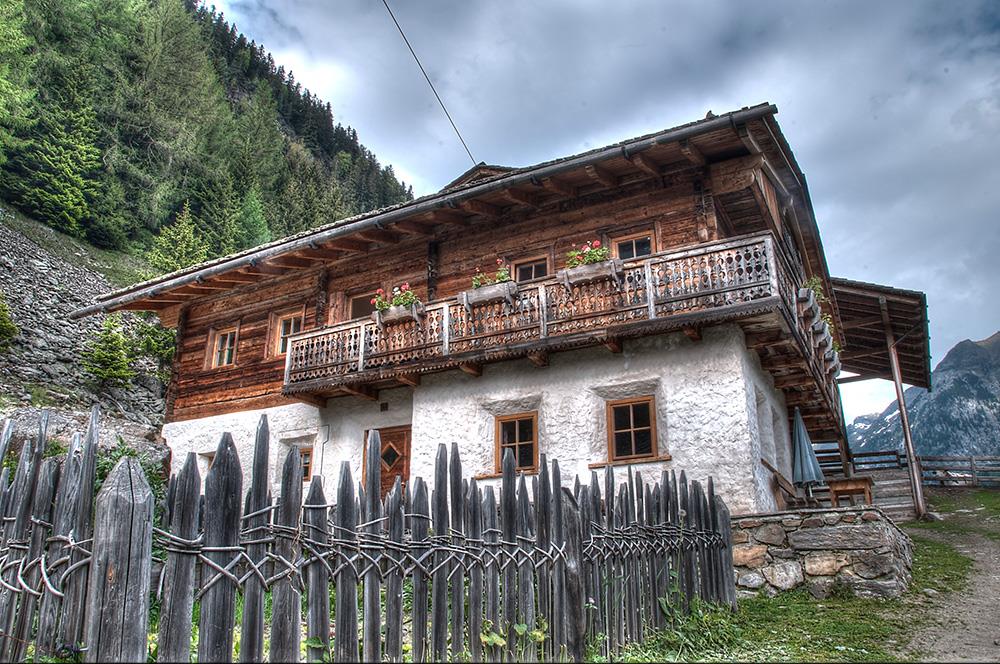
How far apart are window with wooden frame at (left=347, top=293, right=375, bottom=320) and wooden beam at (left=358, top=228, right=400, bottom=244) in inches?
52.2

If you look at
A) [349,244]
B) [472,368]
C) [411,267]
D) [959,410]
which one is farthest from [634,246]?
[959,410]

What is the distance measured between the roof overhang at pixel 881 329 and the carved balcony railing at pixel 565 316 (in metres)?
4.94

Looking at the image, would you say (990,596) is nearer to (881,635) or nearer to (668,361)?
(881,635)

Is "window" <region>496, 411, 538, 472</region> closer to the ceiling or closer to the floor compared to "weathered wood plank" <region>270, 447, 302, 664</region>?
closer to the ceiling

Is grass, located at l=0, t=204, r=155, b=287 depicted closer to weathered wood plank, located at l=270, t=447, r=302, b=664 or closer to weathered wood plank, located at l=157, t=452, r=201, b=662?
weathered wood plank, located at l=270, t=447, r=302, b=664

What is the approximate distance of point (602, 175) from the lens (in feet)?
43.7

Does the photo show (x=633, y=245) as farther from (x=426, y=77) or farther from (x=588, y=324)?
(x=426, y=77)

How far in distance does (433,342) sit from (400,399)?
1.82 meters

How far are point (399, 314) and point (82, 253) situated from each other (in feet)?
81.9


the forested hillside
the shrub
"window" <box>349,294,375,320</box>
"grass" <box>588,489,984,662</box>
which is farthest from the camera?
the forested hillside

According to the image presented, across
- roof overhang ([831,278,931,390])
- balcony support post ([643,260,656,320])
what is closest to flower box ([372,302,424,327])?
balcony support post ([643,260,656,320])

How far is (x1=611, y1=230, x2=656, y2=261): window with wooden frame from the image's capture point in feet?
43.8

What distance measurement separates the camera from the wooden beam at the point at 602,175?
12.9 m

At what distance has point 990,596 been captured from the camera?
9.23 m
